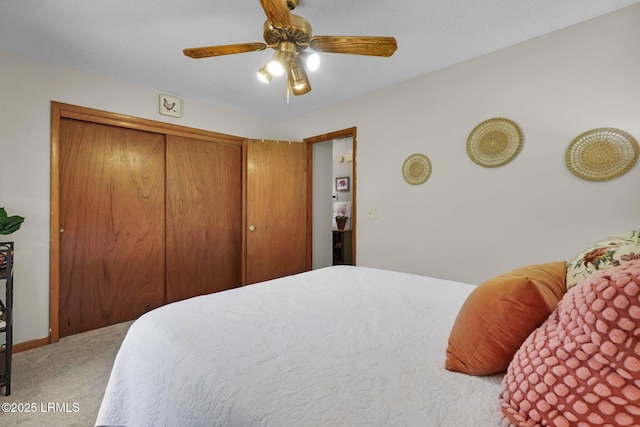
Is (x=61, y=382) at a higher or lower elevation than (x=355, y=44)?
lower

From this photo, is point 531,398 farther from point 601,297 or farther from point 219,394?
point 219,394

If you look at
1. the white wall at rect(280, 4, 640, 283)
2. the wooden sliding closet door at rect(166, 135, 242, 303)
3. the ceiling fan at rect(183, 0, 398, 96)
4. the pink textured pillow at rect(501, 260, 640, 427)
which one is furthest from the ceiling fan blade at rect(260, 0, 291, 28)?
the wooden sliding closet door at rect(166, 135, 242, 303)

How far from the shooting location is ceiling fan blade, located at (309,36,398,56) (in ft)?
4.75

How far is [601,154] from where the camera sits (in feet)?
5.75

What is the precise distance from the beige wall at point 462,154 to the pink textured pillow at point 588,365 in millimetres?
1646

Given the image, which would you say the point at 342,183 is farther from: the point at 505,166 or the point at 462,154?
the point at 505,166

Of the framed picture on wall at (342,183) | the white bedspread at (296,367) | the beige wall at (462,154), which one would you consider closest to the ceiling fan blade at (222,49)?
the white bedspread at (296,367)

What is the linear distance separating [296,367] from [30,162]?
2813 millimetres

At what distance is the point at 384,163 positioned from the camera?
283 centimetres

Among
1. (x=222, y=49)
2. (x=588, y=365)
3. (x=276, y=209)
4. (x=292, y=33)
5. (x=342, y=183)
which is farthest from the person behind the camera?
(x=342, y=183)

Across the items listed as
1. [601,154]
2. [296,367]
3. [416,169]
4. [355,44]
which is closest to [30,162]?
[355,44]

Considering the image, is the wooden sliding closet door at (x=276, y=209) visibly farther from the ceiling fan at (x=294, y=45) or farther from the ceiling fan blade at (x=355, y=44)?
the ceiling fan blade at (x=355, y=44)

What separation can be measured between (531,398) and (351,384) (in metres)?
0.39

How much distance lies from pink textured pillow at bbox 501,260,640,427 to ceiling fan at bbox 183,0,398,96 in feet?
4.45
